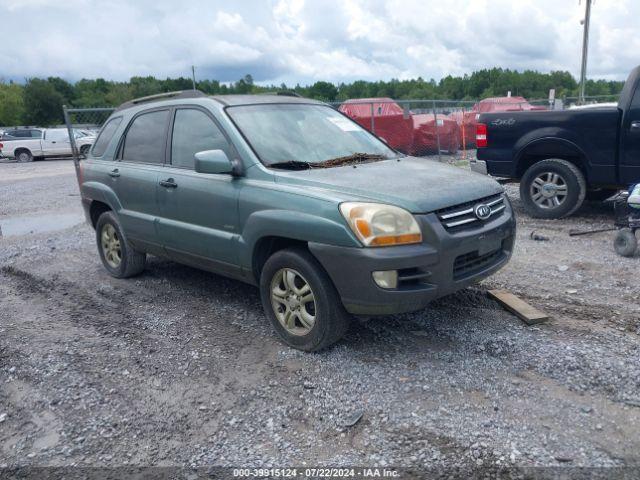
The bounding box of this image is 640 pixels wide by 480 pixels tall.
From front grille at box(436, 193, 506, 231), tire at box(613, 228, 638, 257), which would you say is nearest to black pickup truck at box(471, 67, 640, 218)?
tire at box(613, 228, 638, 257)

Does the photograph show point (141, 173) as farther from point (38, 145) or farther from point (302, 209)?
point (38, 145)

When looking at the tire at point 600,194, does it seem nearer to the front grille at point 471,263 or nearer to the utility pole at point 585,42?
the front grille at point 471,263

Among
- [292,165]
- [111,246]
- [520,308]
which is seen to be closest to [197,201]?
[292,165]

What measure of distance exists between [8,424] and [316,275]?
2082mm

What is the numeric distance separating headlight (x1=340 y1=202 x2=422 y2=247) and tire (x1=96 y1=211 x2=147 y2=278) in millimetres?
3097

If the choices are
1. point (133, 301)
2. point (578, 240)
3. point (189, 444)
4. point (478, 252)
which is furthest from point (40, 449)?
point (578, 240)

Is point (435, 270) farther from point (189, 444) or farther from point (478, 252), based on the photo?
point (189, 444)

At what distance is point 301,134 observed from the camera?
456 cm

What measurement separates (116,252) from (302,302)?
299 centimetres

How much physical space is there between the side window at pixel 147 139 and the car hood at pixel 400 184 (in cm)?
168

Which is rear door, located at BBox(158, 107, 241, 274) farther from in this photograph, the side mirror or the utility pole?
the utility pole

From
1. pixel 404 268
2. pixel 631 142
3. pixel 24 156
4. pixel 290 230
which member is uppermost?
pixel 631 142

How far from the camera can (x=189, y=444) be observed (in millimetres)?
3023

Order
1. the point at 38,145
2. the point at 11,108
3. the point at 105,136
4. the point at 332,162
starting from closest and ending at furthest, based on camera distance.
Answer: the point at 332,162 < the point at 105,136 < the point at 38,145 < the point at 11,108
